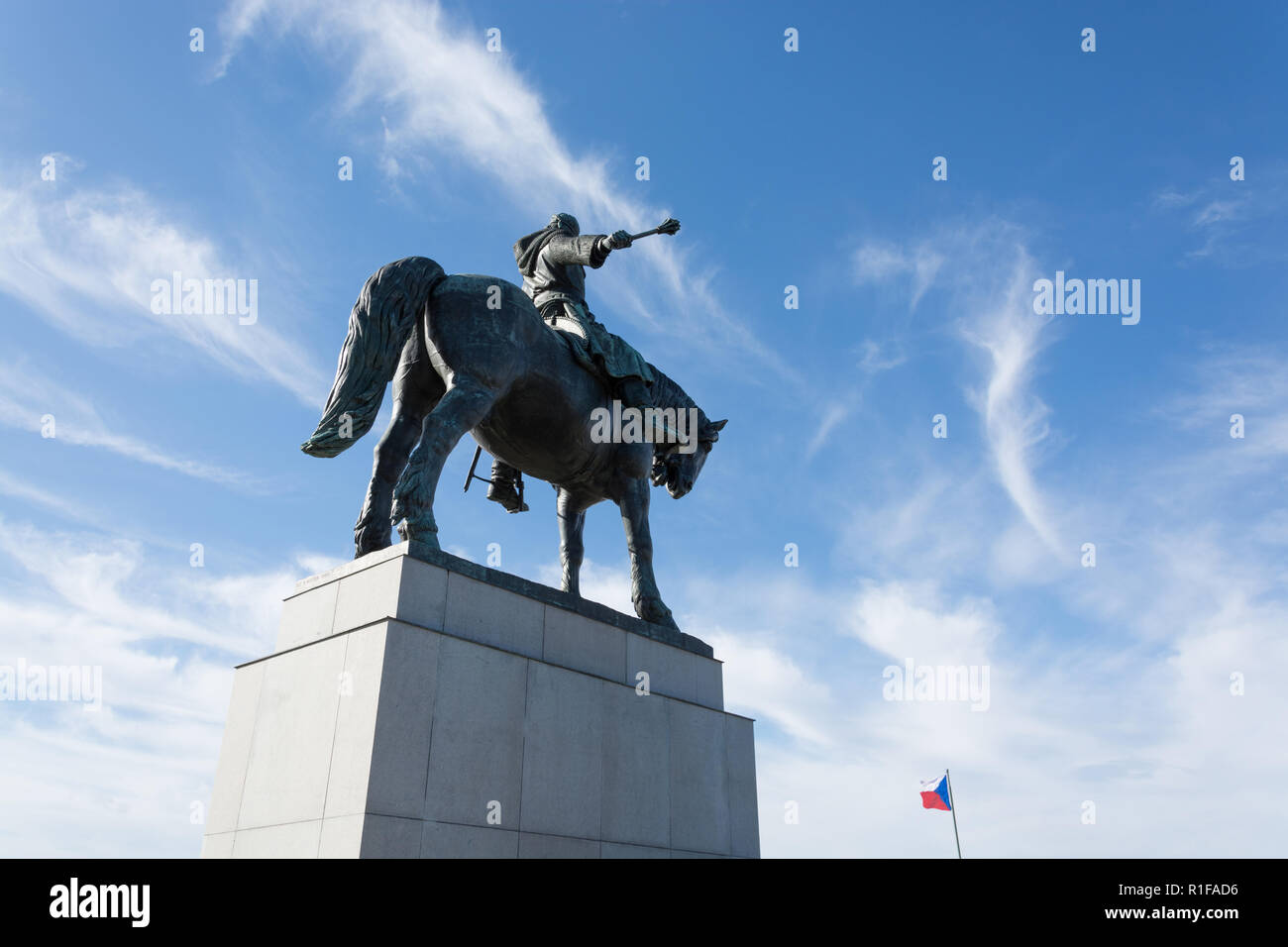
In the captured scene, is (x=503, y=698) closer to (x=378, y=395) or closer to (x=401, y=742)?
(x=401, y=742)

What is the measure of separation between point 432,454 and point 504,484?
2.64 metres

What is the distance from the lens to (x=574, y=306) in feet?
35.7

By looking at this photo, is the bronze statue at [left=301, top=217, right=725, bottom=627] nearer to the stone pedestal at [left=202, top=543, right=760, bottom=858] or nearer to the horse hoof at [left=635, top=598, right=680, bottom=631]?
the horse hoof at [left=635, top=598, right=680, bottom=631]

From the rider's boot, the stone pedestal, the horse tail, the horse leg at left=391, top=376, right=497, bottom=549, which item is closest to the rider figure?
the rider's boot

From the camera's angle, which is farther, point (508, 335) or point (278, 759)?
point (508, 335)

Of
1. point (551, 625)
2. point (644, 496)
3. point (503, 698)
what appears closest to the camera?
point (503, 698)

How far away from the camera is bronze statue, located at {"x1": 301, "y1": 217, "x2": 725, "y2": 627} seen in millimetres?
8617

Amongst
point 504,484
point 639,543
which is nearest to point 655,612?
point 639,543

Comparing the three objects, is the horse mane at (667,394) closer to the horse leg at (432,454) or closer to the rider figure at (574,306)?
the rider figure at (574,306)

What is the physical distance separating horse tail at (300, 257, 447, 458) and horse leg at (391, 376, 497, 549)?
60 cm

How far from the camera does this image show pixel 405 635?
7.10m
